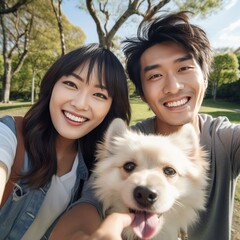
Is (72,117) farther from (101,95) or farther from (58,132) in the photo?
(101,95)

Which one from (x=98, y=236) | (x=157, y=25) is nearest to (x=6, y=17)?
(x=157, y=25)

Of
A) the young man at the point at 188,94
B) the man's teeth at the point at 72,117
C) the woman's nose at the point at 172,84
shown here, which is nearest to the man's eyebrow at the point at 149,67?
the young man at the point at 188,94

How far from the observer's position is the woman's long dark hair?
2512 mm

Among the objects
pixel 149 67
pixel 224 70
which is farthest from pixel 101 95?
pixel 224 70

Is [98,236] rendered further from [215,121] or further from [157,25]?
[157,25]

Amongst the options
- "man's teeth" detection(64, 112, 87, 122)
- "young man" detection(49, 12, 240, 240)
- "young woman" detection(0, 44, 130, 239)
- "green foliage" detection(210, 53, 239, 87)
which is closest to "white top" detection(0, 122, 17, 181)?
"young woman" detection(0, 44, 130, 239)

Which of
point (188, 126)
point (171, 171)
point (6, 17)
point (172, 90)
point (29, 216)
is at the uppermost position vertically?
point (6, 17)

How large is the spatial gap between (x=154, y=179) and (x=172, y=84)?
1061mm

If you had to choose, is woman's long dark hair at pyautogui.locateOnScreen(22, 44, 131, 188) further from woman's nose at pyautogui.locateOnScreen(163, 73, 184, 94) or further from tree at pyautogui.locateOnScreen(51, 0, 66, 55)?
tree at pyautogui.locateOnScreen(51, 0, 66, 55)

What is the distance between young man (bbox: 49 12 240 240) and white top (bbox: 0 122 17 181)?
69cm

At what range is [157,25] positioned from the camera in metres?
3.12

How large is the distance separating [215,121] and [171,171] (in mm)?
875

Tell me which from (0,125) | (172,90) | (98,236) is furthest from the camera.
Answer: (172,90)

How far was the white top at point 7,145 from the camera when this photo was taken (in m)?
2.04
